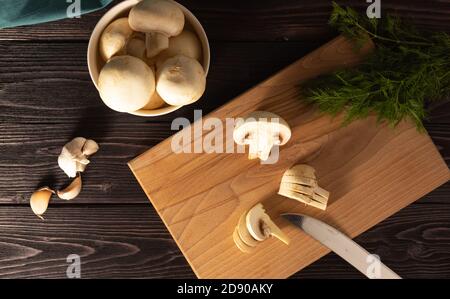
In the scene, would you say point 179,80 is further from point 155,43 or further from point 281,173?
point 281,173

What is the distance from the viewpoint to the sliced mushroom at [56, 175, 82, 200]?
1.01 meters

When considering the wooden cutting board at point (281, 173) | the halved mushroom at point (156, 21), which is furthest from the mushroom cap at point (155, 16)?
the wooden cutting board at point (281, 173)

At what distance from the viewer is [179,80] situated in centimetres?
81

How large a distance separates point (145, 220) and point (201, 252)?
152 mm

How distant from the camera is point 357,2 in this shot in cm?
103

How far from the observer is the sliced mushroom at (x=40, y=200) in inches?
39.7

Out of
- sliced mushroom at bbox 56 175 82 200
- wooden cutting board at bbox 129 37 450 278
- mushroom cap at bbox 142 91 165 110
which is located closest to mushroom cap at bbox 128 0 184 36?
mushroom cap at bbox 142 91 165 110

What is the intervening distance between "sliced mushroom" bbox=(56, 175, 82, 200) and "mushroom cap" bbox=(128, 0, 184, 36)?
1.25ft

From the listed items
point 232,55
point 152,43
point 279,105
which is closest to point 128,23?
point 152,43

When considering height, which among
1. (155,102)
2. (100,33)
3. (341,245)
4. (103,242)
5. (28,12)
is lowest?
(341,245)

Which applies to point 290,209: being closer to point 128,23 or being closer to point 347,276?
point 347,276

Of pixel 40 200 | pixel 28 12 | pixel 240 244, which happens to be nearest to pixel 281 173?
pixel 240 244

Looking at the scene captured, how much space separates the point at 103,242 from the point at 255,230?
0.36 m

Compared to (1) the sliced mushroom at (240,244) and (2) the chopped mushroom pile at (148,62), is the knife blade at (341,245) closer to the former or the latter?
(1) the sliced mushroom at (240,244)
